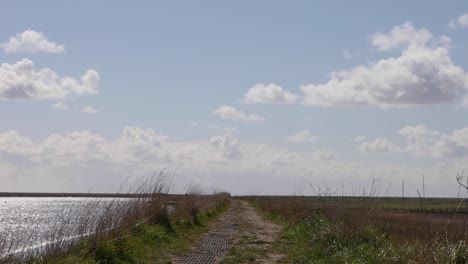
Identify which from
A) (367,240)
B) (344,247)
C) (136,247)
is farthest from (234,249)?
(367,240)

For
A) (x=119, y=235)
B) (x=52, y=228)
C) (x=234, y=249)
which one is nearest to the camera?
(x=119, y=235)

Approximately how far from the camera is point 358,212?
16109mm

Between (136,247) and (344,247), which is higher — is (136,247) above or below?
below

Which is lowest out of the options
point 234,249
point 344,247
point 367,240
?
point 234,249

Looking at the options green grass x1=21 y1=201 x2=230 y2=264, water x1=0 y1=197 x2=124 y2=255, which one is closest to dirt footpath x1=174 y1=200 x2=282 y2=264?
green grass x1=21 y1=201 x2=230 y2=264

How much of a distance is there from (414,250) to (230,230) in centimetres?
1496

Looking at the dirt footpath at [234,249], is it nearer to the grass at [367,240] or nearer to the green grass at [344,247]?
the grass at [367,240]

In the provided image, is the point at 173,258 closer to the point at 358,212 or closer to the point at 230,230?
the point at 358,212

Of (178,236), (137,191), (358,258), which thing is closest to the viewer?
(358,258)

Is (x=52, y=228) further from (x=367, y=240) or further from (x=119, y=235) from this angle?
(x=367, y=240)

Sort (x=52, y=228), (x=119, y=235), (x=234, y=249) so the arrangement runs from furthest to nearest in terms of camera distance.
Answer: (x=52, y=228) → (x=234, y=249) → (x=119, y=235)

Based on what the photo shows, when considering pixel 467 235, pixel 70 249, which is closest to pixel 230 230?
pixel 70 249

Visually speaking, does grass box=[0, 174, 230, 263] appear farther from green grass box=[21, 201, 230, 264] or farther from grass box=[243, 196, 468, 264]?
grass box=[243, 196, 468, 264]

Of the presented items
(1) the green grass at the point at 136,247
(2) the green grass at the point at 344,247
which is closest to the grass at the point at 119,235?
(1) the green grass at the point at 136,247
